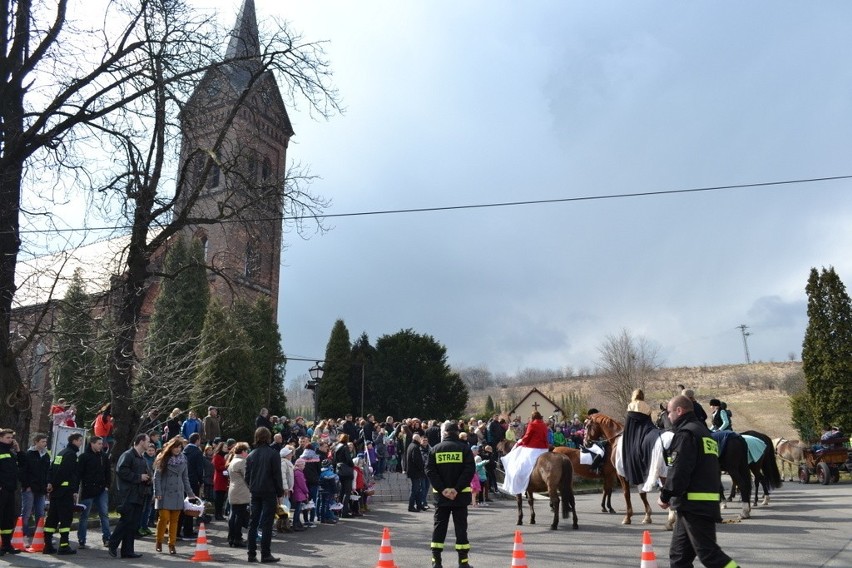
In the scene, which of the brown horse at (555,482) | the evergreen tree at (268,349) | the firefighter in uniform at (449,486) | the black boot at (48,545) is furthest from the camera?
the evergreen tree at (268,349)

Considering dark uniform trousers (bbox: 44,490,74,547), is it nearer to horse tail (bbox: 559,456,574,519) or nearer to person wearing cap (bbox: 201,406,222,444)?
person wearing cap (bbox: 201,406,222,444)

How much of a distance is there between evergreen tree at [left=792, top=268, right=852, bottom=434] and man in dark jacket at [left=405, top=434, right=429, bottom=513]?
18.7m

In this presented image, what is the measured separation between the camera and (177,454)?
1241 cm

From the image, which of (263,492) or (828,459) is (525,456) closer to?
(263,492)

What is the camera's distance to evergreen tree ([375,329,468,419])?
52938 millimetres

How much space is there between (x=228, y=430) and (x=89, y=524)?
17423mm

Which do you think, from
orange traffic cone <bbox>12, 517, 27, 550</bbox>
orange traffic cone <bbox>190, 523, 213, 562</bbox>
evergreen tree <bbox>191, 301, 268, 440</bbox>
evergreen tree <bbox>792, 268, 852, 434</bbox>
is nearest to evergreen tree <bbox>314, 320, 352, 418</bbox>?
evergreen tree <bbox>191, 301, 268, 440</bbox>

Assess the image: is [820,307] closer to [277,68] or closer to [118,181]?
[277,68]

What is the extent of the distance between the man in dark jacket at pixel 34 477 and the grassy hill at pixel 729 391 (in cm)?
3948

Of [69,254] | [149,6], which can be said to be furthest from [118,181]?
[149,6]

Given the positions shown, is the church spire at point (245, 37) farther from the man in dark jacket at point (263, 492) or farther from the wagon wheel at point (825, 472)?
the wagon wheel at point (825, 472)

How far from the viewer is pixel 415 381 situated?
176ft

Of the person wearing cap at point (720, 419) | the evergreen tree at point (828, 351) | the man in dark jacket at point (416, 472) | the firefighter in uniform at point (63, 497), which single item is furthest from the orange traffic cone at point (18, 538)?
the evergreen tree at point (828, 351)

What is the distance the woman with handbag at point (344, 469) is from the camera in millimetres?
16641
